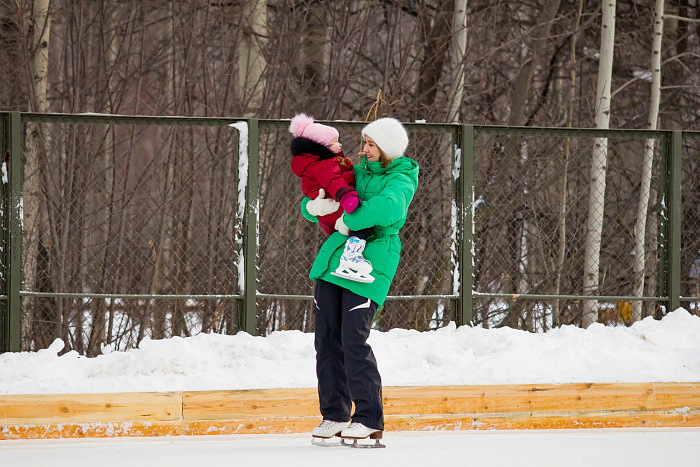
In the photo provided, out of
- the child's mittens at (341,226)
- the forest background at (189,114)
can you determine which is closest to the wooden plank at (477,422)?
the child's mittens at (341,226)

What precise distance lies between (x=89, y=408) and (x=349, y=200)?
6.66ft

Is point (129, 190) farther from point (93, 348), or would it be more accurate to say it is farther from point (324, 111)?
point (324, 111)

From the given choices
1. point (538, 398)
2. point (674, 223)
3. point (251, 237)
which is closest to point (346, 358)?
point (538, 398)

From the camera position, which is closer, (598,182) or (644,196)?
(598,182)

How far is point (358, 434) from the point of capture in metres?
4.18

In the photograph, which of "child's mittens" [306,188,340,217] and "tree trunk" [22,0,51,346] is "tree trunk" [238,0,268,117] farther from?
"child's mittens" [306,188,340,217]

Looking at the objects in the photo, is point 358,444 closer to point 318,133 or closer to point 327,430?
point 327,430

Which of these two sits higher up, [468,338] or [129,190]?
[129,190]

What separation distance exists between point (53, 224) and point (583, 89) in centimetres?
975

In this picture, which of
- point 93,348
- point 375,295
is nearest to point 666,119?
point 93,348

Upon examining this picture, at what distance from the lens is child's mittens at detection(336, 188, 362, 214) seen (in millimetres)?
4027

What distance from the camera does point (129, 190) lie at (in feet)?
28.5

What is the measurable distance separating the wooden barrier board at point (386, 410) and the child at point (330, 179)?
1.21 m

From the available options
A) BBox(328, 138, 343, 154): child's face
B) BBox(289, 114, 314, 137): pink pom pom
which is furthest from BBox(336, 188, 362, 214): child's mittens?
BBox(289, 114, 314, 137): pink pom pom
